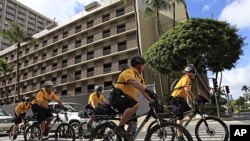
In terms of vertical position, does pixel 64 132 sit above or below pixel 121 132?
below

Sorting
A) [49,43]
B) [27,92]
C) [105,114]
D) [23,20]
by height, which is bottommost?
[105,114]

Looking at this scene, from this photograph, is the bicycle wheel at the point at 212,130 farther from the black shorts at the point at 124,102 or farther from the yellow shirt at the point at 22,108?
the yellow shirt at the point at 22,108

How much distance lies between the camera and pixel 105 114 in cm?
576

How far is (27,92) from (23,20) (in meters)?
42.2

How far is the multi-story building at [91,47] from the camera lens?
119 ft

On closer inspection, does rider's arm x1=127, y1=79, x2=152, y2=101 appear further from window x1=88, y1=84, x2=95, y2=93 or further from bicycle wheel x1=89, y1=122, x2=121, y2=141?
window x1=88, y1=84, x2=95, y2=93

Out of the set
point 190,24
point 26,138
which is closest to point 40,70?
point 190,24

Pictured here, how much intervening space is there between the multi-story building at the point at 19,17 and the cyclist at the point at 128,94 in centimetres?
7751

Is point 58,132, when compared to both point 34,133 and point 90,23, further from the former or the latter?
point 90,23

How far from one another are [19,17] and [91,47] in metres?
53.0

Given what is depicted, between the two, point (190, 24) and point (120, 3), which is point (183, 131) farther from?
point (120, 3)

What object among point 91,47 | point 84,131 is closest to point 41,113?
point 84,131

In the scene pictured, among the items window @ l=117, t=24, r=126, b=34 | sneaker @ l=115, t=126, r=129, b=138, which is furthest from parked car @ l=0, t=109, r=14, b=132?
window @ l=117, t=24, r=126, b=34

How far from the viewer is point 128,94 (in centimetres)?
498
